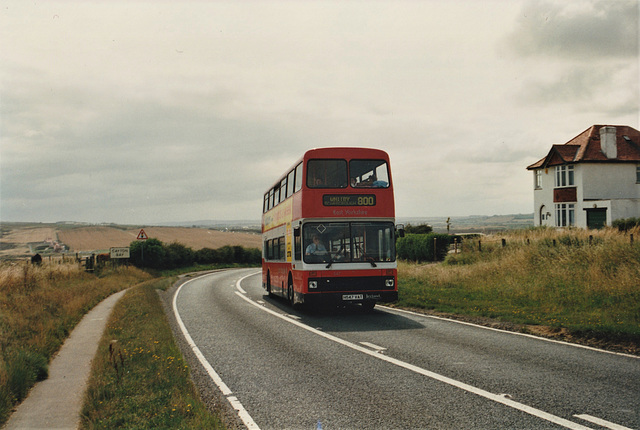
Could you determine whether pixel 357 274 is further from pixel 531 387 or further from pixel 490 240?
pixel 490 240

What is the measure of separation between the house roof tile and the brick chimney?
280mm

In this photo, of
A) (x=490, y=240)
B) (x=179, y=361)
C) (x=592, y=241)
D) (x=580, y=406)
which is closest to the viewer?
(x=580, y=406)

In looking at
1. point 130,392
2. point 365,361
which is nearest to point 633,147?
point 365,361

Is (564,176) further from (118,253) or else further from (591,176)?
(118,253)

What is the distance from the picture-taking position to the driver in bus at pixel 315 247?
1500cm

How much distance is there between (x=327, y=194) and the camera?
49.5 ft

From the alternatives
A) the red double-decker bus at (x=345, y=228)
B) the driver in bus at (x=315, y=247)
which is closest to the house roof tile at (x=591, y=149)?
the red double-decker bus at (x=345, y=228)

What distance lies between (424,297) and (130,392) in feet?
44.2

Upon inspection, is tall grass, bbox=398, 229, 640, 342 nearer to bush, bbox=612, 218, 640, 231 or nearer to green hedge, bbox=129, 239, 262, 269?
bush, bbox=612, 218, 640, 231

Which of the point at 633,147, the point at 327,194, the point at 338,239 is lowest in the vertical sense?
the point at 338,239

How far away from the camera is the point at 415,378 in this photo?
7.82m

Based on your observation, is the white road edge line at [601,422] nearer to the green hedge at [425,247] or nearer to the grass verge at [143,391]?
the grass verge at [143,391]

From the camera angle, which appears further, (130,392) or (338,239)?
(338,239)

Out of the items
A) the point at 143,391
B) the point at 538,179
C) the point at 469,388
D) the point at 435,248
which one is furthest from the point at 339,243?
the point at 538,179
